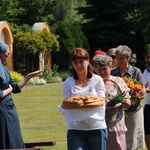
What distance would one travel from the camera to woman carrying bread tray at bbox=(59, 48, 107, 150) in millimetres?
6242

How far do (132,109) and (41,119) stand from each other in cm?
765

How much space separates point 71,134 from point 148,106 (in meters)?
3.16

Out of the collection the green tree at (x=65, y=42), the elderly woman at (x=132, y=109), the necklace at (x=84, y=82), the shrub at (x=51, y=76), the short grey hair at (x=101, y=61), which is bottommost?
the shrub at (x=51, y=76)

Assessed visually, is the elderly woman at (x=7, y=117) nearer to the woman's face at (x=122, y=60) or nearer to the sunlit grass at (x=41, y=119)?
the woman's face at (x=122, y=60)

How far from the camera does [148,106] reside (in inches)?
362

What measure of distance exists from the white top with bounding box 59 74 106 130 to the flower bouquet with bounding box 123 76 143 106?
1.51 metres

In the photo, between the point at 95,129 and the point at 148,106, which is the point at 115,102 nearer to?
the point at 95,129

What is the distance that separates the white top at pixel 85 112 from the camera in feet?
20.5

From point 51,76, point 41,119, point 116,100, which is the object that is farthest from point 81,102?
point 51,76

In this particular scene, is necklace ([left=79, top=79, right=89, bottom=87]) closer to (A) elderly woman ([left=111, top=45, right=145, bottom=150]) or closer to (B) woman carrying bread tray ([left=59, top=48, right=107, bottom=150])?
(B) woman carrying bread tray ([left=59, top=48, right=107, bottom=150])

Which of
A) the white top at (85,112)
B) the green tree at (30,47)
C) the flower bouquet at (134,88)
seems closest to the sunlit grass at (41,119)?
the flower bouquet at (134,88)

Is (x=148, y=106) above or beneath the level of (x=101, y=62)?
beneath

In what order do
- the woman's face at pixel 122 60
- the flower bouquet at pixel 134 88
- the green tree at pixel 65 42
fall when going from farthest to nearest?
the green tree at pixel 65 42, the woman's face at pixel 122 60, the flower bouquet at pixel 134 88

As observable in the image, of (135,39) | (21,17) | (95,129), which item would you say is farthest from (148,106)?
(21,17)
